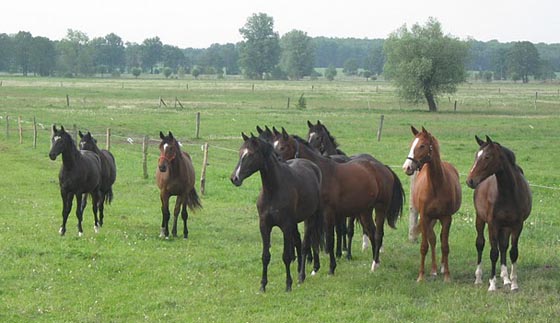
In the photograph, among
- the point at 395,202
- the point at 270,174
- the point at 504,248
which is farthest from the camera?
the point at 395,202

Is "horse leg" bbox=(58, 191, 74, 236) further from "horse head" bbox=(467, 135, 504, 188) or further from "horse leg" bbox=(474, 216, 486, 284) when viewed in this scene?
"horse head" bbox=(467, 135, 504, 188)

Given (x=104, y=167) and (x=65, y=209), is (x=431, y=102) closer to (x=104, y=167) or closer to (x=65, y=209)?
(x=104, y=167)

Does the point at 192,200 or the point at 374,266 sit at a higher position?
the point at 192,200

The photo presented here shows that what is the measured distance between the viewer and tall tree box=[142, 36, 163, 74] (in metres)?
190

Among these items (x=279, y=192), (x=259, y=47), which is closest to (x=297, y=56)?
(x=259, y=47)

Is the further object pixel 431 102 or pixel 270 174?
pixel 431 102

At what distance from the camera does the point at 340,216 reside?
37.7ft

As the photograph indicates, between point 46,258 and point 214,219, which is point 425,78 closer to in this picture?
point 214,219

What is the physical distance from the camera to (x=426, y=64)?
191 ft

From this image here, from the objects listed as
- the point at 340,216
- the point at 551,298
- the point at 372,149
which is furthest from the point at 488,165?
the point at 372,149

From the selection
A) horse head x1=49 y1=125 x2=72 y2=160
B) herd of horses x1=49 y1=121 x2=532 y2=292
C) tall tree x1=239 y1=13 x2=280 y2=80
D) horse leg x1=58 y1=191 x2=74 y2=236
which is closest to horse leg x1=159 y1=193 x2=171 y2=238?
herd of horses x1=49 y1=121 x2=532 y2=292

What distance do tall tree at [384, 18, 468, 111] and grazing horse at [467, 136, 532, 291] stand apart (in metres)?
49.3

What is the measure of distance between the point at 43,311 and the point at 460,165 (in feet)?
60.6

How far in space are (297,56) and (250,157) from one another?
147 meters
